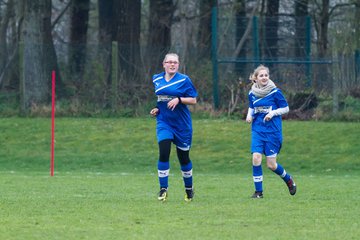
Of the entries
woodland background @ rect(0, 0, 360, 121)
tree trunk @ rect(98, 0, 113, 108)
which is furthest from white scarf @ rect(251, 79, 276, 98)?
tree trunk @ rect(98, 0, 113, 108)

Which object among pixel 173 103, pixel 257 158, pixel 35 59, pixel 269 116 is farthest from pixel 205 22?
pixel 173 103

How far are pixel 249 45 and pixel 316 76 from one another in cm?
244

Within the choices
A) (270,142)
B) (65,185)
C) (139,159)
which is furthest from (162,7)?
(270,142)

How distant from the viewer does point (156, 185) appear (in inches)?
675

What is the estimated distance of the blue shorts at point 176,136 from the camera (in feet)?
42.2

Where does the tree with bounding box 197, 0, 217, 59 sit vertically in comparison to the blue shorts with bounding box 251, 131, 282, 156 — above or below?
above

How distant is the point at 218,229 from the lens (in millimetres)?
9961

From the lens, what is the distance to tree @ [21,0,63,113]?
30172mm

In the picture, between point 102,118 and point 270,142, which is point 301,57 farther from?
point 270,142

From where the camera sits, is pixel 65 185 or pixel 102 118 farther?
pixel 102 118

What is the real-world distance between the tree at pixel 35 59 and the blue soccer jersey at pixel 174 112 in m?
17.5

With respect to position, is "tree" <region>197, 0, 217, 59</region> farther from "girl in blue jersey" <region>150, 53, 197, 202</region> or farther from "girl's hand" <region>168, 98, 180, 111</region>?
"girl's hand" <region>168, 98, 180, 111</region>

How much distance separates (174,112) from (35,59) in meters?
18.0

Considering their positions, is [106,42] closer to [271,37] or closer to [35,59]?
[35,59]
